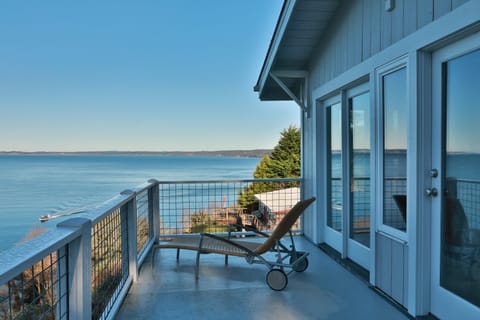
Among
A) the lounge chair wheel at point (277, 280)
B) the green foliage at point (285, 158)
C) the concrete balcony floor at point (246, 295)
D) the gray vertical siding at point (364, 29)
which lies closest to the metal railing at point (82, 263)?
the concrete balcony floor at point (246, 295)

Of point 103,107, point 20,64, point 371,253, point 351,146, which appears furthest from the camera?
point 103,107

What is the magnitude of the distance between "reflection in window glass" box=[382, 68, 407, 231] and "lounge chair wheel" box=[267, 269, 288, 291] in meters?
1.01

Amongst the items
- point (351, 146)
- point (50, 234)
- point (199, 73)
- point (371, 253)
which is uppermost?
point (199, 73)

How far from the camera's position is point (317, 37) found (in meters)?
4.39

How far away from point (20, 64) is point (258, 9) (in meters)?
17.6

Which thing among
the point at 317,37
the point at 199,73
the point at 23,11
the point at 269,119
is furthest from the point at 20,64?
the point at 317,37

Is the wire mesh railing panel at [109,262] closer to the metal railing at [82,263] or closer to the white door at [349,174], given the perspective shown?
the metal railing at [82,263]

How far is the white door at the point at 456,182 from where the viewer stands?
2.08m

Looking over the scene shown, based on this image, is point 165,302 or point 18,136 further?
point 18,136

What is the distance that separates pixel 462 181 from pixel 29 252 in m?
2.32

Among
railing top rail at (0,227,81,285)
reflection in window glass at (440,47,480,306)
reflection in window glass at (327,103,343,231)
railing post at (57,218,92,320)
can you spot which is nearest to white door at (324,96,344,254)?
reflection in window glass at (327,103,343,231)

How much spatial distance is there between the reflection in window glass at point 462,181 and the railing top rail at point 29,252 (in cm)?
222

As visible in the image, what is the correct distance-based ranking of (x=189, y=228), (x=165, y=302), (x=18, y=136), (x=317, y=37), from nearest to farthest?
(x=165, y=302) < (x=317, y=37) < (x=189, y=228) < (x=18, y=136)

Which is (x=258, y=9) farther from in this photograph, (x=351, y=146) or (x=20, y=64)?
(x=20, y=64)
